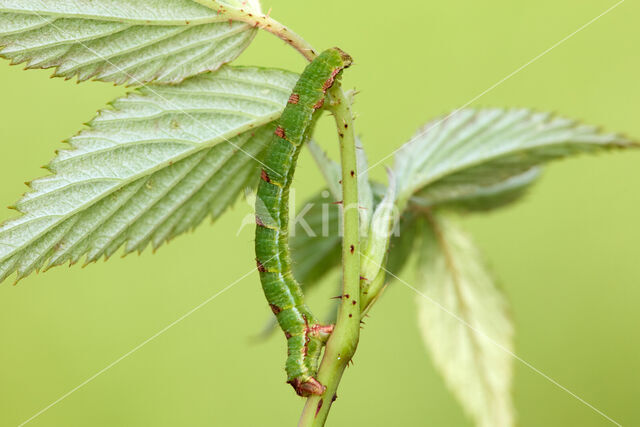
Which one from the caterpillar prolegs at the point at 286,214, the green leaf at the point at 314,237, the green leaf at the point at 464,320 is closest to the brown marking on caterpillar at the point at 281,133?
the caterpillar prolegs at the point at 286,214

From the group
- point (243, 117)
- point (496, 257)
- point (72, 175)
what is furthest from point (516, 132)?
point (496, 257)

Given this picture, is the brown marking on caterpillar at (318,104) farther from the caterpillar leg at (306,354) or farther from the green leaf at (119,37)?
the caterpillar leg at (306,354)

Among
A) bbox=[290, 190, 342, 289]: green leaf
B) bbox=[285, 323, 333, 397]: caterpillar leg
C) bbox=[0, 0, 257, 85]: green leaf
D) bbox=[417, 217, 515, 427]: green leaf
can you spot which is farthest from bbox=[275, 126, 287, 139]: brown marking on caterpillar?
bbox=[417, 217, 515, 427]: green leaf

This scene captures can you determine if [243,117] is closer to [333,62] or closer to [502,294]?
[333,62]

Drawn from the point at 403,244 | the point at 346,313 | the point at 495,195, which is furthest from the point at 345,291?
the point at 495,195

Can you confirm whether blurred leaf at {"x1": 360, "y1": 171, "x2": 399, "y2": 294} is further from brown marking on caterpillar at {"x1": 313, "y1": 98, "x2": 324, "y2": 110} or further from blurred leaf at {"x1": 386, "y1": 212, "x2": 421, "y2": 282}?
blurred leaf at {"x1": 386, "y1": 212, "x2": 421, "y2": 282}

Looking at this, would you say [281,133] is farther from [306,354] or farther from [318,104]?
[306,354]

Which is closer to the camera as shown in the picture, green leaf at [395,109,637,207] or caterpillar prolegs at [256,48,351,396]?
caterpillar prolegs at [256,48,351,396]
